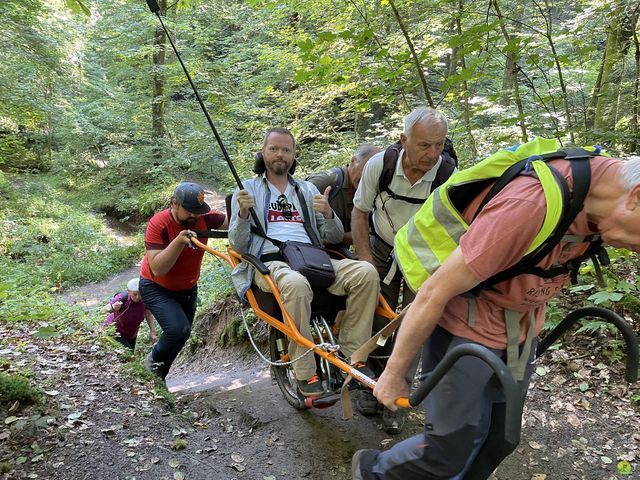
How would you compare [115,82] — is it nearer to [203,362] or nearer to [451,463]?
[203,362]

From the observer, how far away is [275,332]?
4164 millimetres

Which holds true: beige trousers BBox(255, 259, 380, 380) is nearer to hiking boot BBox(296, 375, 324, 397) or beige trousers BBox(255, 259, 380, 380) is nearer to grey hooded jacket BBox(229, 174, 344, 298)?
hiking boot BBox(296, 375, 324, 397)

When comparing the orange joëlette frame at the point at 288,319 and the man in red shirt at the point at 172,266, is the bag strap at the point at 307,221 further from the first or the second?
the man in red shirt at the point at 172,266

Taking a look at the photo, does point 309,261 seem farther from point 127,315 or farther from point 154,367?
point 127,315

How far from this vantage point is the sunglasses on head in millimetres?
4004

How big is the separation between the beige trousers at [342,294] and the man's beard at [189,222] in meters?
1.41

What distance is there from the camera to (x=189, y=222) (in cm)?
466

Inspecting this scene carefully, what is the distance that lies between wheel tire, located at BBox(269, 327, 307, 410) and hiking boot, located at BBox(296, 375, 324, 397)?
1.54ft

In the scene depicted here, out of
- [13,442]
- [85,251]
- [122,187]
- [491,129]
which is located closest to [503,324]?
[13,442]

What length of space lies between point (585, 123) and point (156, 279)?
613 centimetres

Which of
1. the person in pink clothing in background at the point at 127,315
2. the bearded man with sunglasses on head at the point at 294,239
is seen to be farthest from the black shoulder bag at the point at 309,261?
the person in pink clothing in background at the point at 127,315

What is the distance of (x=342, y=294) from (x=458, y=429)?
177cm

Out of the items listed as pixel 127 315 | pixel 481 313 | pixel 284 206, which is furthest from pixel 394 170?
pixel 127 315

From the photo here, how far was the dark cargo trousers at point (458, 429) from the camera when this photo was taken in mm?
1874
